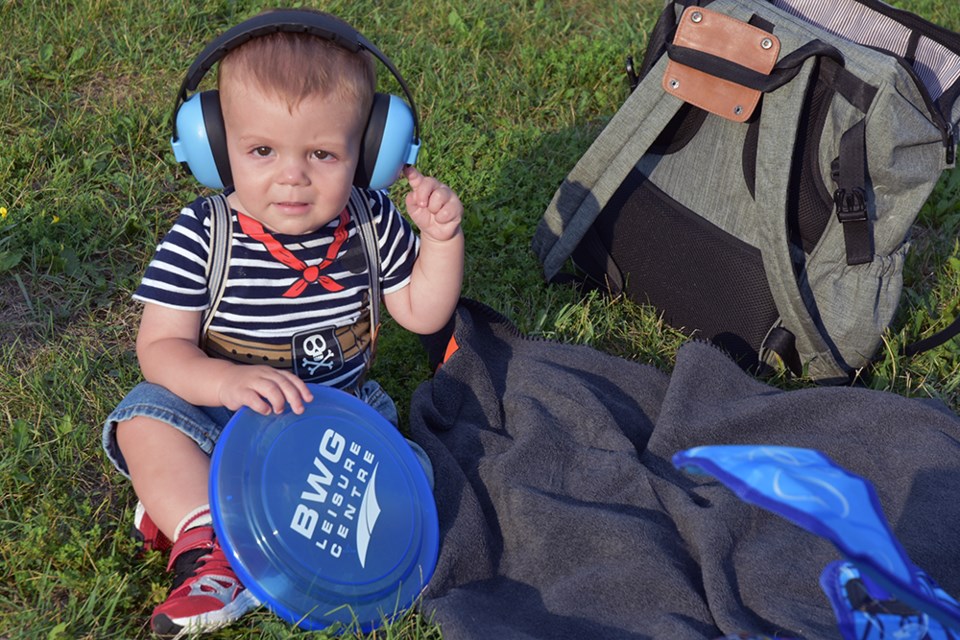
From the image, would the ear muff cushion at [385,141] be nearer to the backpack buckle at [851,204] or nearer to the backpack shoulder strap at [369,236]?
the backpack shoulder strap at [369,236]

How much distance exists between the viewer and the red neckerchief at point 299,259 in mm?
2576

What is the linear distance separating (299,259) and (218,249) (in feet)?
0.65

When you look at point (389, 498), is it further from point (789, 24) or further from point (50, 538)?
point (789, 24)

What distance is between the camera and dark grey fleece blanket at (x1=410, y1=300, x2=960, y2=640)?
2.38 metres

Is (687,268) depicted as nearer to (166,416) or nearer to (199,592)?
(166,416)

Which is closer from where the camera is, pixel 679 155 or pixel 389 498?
pixel 389 498

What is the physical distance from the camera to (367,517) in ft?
7.95

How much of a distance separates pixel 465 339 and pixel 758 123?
1062 mm

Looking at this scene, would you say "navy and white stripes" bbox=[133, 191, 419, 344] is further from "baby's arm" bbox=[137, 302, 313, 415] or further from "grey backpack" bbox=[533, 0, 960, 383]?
"grey backpack" bbox=[533, 0, 960, 383]

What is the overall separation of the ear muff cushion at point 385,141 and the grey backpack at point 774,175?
1.00 m

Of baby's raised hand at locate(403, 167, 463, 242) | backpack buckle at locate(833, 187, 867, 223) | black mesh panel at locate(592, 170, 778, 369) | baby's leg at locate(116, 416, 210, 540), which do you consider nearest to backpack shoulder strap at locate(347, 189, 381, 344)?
baby's raised hand at locate(403, 167, 463, 242)

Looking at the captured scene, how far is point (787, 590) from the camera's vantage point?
2439 millimetres

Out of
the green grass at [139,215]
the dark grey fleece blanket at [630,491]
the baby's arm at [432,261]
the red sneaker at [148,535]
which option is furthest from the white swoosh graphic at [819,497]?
the red sneaker at [148,535]

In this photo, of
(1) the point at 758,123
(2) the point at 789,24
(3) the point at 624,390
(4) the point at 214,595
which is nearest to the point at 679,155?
(1) the point at 758,123
